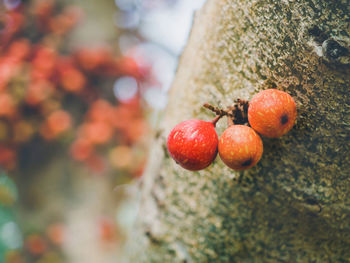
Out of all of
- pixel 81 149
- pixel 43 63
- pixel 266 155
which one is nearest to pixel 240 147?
pixel 266 155

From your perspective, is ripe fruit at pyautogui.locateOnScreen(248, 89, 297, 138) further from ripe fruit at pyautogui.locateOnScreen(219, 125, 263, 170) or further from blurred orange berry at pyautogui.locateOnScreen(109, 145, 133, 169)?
blurred orange berry at pyautogui.locateOnScreen(109, 145, 133, 169)

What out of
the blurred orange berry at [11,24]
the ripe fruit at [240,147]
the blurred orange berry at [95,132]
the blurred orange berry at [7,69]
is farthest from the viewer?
the blurred orange berry at [11,24]

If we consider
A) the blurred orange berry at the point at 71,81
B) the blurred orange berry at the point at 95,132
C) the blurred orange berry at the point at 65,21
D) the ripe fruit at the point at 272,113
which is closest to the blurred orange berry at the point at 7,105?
the blurred orange berry at the point at 71,81

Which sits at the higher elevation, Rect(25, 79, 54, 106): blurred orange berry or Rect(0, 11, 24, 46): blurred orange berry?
Rect(0, 11, 24, 46): blurred orange berry

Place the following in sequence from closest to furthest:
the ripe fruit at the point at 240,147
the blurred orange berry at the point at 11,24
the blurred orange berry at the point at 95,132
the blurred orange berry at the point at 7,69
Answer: the ripe fruit at the point at 240,147 < the blurred orange berry at the point at 7,69 < the blurred orange berry at the point at 95,132 < the blurred orange berry at the point at 11,24

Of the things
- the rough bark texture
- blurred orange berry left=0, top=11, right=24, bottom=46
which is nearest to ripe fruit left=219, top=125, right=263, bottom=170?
the rough bark texture

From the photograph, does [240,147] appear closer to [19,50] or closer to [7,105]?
[7,105]

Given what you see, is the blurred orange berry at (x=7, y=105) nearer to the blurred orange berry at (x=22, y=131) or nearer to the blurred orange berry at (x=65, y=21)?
the blurred orange berry at (x=22, y=131)

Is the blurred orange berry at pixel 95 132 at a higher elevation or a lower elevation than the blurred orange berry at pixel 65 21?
lower
